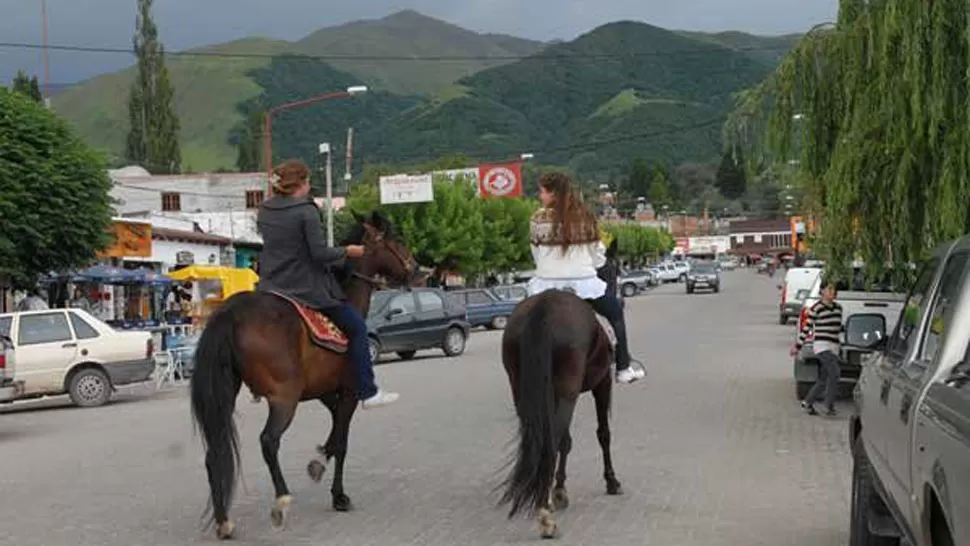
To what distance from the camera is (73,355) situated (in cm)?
2228

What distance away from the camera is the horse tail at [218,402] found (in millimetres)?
8812

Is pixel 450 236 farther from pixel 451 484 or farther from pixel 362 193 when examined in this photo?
pixel 451 484

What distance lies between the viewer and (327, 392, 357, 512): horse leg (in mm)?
9914

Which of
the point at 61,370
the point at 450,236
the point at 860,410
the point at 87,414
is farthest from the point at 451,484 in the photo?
the point at 450,236

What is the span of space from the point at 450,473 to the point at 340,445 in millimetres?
1887

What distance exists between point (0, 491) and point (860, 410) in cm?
788

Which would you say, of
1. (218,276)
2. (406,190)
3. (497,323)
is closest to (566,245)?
(218,276)

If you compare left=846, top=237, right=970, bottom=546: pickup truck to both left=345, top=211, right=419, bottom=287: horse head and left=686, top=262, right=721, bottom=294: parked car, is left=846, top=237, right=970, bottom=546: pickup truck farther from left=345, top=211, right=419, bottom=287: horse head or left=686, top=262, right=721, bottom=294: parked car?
left=686, top=262, right=721, bottom=294: parked car

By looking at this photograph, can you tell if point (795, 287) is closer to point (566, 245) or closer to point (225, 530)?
point (566, 245)

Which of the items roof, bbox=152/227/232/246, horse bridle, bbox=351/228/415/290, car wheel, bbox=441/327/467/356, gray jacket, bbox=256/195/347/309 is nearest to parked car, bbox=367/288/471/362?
car wheel, bbox=441/327/467/356

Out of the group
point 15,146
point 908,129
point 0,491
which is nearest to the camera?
point 0,491

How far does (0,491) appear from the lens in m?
12.0

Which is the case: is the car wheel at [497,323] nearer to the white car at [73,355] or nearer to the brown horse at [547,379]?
the white car at [73,355]

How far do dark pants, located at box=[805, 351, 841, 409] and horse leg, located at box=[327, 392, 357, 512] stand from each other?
8.15 metres
